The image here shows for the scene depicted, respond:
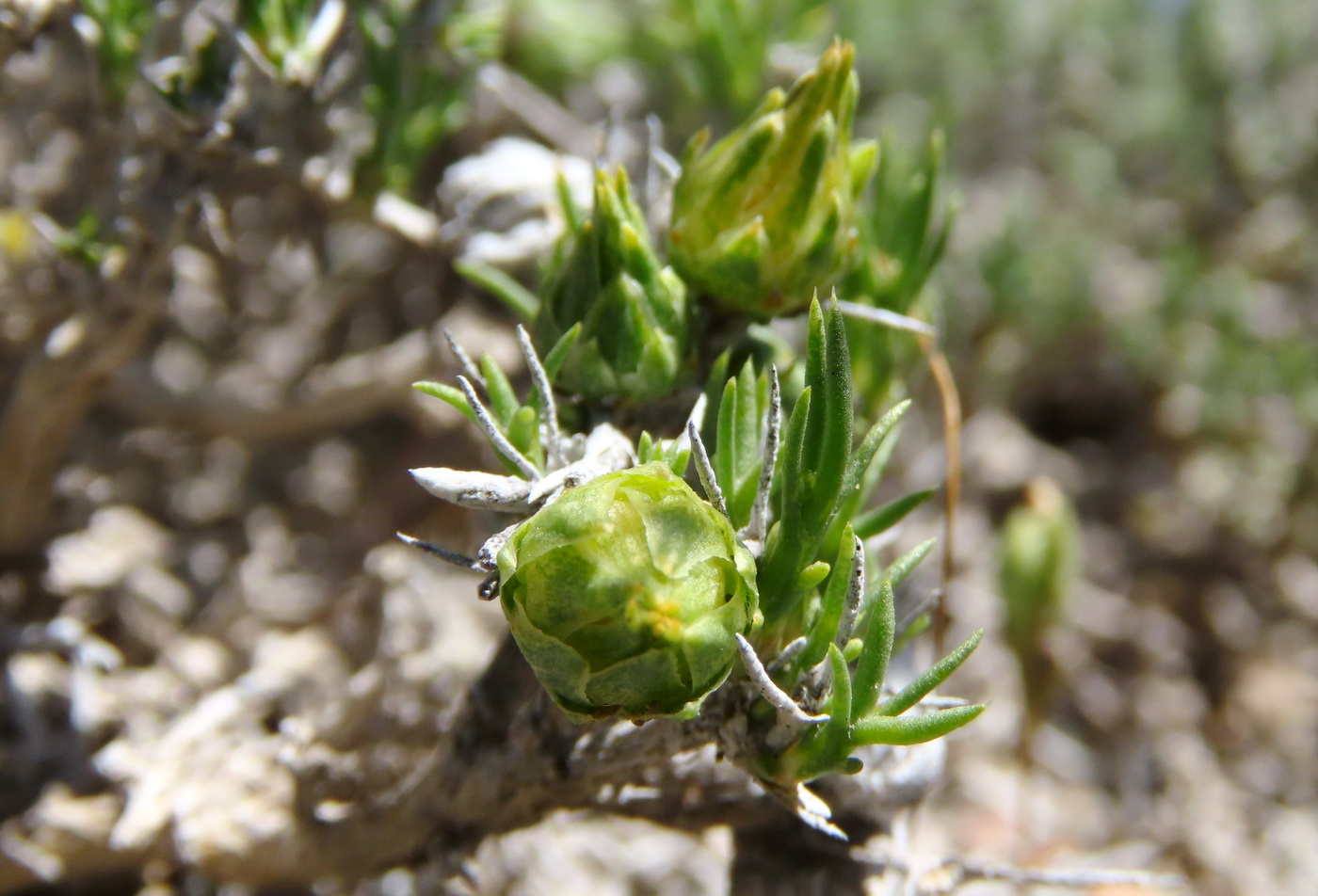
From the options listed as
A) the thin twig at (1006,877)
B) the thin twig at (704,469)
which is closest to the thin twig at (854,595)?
the thin twig at (704,469)

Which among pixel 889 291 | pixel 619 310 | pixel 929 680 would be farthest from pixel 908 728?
pixel 889 291

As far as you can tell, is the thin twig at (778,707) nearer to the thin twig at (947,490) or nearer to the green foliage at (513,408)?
the green foliage at (513,408)

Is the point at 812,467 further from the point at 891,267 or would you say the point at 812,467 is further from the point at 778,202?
the point at 891,267

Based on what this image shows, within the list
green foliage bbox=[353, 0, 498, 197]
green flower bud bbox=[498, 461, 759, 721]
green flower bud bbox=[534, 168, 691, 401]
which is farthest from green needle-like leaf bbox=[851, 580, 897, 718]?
green foliage bbox=[353, 0, 498, 197]

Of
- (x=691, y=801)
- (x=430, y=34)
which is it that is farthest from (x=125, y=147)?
(x=691, y=801)

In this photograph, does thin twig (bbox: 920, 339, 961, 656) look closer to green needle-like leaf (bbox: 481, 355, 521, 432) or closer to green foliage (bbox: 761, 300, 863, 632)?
green foliage (bbox: 761, 300, 863, 632)

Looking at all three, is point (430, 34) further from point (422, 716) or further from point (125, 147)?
point (422, 716)
